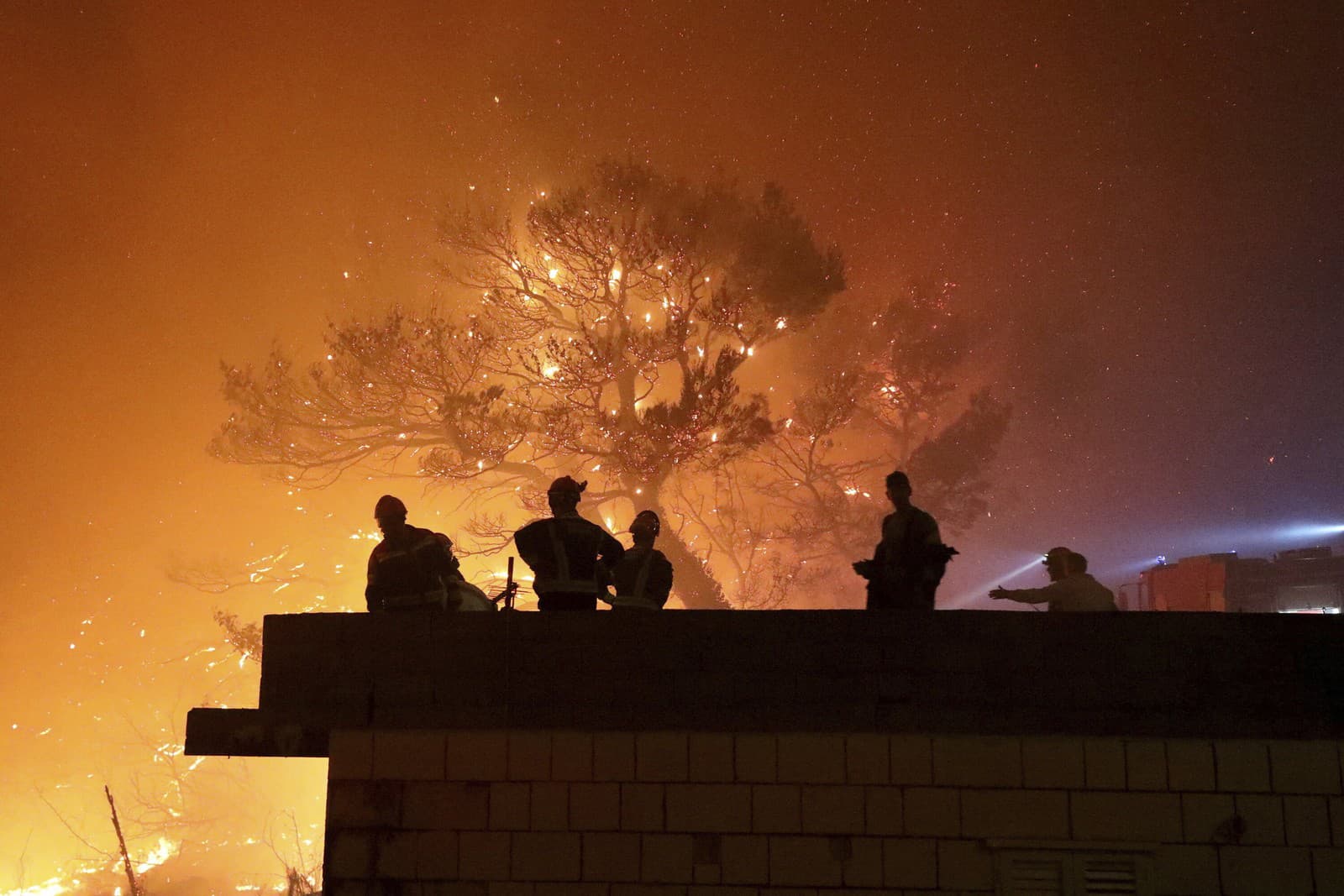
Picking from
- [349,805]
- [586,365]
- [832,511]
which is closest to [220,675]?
[586,365]

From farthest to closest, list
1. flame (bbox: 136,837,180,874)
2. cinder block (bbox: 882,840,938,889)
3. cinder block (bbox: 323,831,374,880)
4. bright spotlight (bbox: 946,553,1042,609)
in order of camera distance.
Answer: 1. bright spotlight (bbox: 946,553,1042,609)
2. flame (bbox: 136,837,180,874)
3. cinder block (bbox: 323,831,374,880)
4. cinder block (bbox: 882,840,938,889)

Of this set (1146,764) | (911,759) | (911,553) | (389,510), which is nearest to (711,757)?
(911,759)

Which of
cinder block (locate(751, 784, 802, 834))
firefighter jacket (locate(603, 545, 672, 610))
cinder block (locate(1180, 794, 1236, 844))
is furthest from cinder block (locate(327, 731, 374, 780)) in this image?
cinder block (locate(1180, 794, 1236, 844))

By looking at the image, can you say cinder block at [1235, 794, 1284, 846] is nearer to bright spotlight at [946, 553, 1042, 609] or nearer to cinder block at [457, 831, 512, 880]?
cinder block at [457, 831, 512, 880]

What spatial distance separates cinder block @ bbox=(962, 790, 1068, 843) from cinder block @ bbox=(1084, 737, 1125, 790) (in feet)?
0.54

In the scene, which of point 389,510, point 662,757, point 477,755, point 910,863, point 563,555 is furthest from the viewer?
point 389,510

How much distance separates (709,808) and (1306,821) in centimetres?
271

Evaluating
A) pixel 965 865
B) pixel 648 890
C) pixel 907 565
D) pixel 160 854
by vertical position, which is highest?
pixel 907 565

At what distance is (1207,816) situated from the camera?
4.98m

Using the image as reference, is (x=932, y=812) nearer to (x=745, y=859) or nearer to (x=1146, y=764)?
(x=745, y=859)

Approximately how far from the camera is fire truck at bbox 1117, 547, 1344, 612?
62.9ft

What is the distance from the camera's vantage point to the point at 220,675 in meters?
24.8

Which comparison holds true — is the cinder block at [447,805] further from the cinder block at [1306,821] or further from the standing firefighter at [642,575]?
the cinder block at [1306,821]

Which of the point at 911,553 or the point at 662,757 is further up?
the point at 911,553
